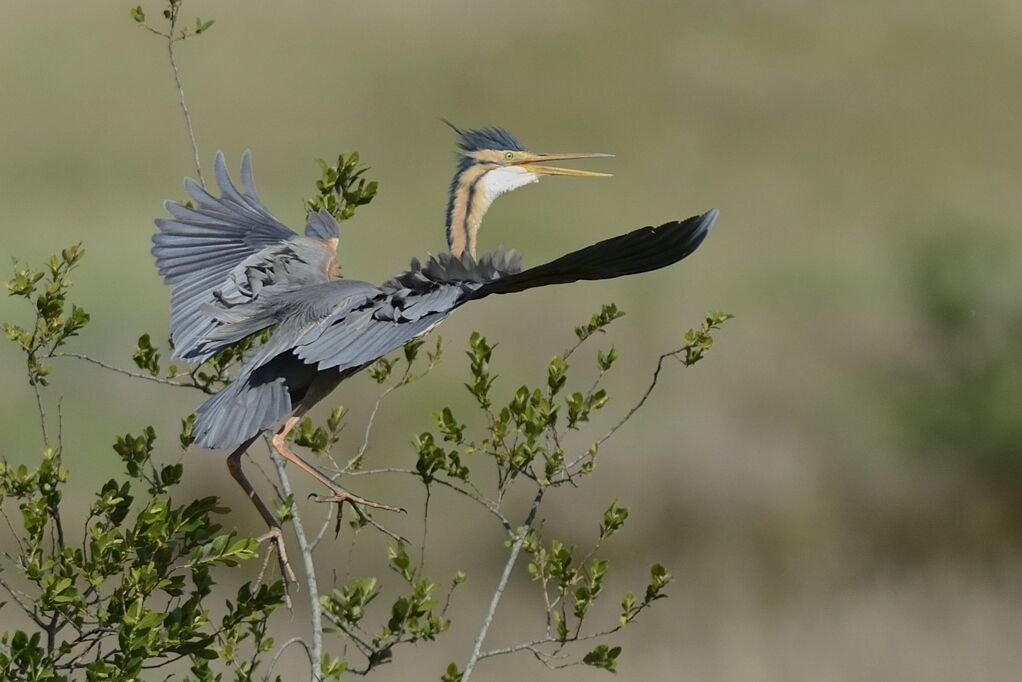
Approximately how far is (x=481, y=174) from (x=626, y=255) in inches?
90.6

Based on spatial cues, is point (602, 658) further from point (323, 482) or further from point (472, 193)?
point (472, 193)

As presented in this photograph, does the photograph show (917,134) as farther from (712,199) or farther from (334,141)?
(334,141)

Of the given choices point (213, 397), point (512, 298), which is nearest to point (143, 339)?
point (213, 397)

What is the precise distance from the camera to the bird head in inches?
255

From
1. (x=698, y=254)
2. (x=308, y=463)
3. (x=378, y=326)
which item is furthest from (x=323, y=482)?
(x=698, y=254)

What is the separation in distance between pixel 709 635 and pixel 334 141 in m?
6.98

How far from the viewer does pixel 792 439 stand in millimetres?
12367

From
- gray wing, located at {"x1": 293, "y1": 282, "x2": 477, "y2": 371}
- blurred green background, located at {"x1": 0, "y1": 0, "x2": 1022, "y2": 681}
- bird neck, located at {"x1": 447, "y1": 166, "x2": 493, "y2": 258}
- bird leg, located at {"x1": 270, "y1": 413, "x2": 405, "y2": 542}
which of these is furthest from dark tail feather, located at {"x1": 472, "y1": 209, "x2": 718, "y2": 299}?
blurred green background, located at {"x1": 0, "y1": 0, "x2": 1022, "y2": 681}

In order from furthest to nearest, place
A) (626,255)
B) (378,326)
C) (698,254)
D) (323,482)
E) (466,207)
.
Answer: (698,254)
(466,207)
(323,482)
(378,326)
(626,255)

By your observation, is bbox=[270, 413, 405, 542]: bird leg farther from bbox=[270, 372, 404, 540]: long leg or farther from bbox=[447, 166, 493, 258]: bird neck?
bbox=[447, 166, 493, 258]: bird neck

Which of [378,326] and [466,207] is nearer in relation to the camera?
[378,326]

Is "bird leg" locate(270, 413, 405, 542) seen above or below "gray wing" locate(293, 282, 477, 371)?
below

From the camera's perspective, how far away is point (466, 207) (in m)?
6.54

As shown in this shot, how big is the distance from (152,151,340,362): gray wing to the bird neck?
79 centimetres
